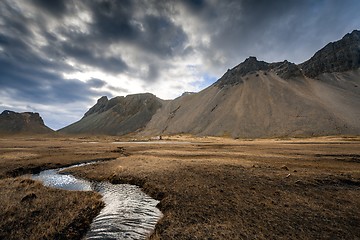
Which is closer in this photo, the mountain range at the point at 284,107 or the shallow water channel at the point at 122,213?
the shallow water channel at the point at 122,213

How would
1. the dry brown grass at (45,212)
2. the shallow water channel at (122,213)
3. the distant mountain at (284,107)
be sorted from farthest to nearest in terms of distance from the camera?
the distant mountain at (284,107)
the shallow water channel at (122,213)
the dry brown grass at (45,212)

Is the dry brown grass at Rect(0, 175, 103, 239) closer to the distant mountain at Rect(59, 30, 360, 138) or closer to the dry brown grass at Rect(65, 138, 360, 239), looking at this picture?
the dry brown grass at Rect(65, 138, 360, 239)

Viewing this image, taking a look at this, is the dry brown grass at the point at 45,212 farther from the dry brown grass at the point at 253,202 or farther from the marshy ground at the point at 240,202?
the dry brown grass at the point at 253,202

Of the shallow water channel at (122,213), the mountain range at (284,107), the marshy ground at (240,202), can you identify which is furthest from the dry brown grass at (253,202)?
the mountain range at (284,107)

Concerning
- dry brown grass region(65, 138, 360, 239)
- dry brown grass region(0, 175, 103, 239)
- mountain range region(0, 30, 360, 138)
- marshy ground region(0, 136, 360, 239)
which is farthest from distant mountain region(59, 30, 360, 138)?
dry brown grass region(0, 175, 103, 239)

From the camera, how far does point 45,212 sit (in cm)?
1468

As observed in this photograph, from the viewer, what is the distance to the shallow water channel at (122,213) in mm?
13016

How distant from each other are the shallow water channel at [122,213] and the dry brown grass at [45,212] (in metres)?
0.84

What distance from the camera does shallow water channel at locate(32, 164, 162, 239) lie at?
1302cm

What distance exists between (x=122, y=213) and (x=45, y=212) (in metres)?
5.16

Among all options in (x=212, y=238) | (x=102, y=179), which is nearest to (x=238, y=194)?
(x=212, y=238)

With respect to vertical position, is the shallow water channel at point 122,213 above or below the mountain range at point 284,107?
below

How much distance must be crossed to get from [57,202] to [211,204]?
1197 cm

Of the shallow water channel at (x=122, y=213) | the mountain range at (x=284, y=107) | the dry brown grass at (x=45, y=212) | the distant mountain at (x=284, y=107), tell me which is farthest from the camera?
the distant mountain at (x=284, y=107)
